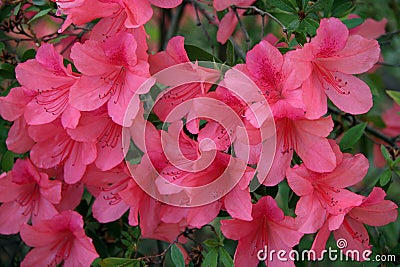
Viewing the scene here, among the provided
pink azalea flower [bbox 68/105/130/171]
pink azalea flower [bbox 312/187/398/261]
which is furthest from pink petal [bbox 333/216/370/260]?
pink azalea flower [bbox 68/105/130/171]

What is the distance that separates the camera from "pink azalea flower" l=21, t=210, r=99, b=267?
1.15m

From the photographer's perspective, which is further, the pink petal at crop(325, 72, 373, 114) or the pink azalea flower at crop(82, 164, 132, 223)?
the pink azalea flower at crop(82, 164, 132, 223)

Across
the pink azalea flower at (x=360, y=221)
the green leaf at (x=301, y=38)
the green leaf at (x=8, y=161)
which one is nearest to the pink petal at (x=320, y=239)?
the pink azalea flower at (x=360, y=221)

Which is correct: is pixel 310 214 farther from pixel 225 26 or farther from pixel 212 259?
pixel 225 26

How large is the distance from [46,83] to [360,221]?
24.9 inches

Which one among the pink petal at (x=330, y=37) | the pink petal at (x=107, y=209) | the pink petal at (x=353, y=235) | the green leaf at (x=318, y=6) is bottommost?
the pink petal at (x=107, y=209)

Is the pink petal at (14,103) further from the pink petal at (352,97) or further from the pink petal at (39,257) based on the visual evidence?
the pink petal at (352,97)

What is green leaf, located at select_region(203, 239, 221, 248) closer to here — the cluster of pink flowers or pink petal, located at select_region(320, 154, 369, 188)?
the cluster of pink flowers

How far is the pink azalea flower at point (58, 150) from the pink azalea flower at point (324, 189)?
1.29 feet

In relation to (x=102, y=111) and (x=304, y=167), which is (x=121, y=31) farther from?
(x=304, y=167)

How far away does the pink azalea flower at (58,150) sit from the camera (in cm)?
111

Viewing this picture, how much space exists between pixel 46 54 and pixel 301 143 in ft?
1.61

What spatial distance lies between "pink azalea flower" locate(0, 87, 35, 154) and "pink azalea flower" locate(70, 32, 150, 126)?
0.53 feet

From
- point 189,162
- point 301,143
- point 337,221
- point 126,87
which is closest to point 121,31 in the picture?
point 126,87
